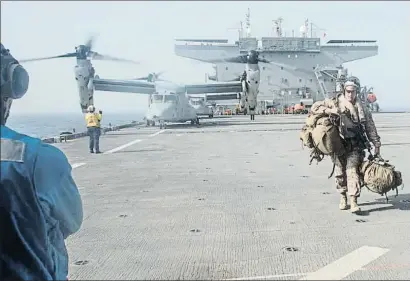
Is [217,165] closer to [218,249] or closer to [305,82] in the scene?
[218,249]

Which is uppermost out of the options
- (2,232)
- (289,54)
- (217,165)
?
(289,54)

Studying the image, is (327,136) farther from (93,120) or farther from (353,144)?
(93,120)

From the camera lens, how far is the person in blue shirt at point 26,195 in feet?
5.83

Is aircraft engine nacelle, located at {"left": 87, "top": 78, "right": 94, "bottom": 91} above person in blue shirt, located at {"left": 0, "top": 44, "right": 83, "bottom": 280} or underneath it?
above

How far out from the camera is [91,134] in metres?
14.7

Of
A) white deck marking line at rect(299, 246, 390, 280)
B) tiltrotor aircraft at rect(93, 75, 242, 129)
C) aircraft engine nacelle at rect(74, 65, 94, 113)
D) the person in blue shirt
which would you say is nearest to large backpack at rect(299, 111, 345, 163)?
white deck marking line at rect(299, 246, 390, 280)

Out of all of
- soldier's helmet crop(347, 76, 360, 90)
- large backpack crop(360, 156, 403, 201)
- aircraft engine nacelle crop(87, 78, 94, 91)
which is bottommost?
large backpack crop(360, 156, 403, 201)

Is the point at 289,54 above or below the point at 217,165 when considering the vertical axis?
above

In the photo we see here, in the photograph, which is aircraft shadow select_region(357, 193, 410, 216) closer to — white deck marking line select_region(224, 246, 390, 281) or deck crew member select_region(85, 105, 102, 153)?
white deck marking line select_region(224, 246, 390, 281)

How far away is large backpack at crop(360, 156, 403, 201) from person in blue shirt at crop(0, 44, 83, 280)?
14.4ft

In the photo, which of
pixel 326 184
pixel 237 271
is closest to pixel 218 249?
pixel 237 271

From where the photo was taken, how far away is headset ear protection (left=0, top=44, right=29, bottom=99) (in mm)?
1908

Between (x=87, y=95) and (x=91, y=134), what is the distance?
54.0 feet

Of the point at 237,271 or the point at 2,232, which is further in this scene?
the point at 237,271
